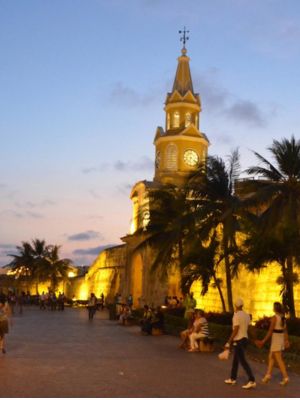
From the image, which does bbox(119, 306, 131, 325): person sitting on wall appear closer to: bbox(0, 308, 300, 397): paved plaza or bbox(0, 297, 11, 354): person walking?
bbox(0, 308, 300, 397): paved plaza

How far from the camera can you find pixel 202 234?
24.6 m

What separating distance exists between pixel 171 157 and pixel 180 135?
1.85 metres

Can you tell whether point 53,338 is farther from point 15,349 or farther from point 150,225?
point 150,225

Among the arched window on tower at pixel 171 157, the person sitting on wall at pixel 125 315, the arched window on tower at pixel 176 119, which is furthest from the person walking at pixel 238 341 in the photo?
the arched window on tower at pixel 176 119

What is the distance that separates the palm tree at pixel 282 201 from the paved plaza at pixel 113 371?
4979 millimetres

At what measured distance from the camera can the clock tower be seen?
45.6 metres

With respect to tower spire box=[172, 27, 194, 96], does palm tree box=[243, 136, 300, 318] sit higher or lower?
lower

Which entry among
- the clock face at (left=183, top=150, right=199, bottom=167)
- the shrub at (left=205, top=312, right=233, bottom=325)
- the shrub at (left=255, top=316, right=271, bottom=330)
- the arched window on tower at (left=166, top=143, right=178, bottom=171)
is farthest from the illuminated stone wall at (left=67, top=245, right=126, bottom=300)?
the shrub at (left=255, top=316, right=271, bottom=330)

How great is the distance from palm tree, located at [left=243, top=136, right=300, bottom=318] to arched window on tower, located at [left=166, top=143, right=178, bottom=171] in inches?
976

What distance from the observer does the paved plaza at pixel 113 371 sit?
1005 cm

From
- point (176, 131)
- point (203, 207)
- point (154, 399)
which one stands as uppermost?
point (176, 131)

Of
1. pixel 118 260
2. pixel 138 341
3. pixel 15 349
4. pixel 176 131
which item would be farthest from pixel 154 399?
pixel 118 260

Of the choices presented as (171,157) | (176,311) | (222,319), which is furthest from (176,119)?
(222,319)

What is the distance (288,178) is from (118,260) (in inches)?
1228
